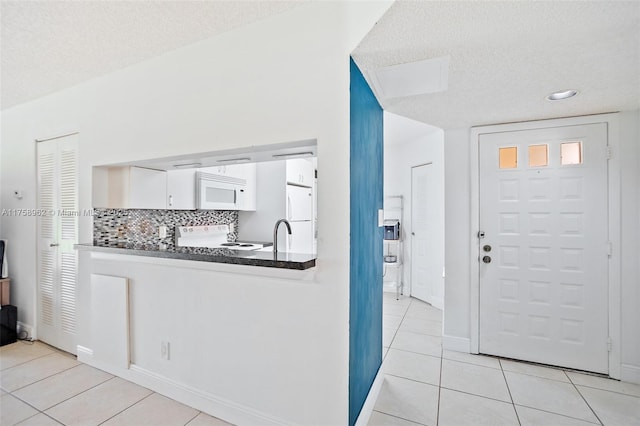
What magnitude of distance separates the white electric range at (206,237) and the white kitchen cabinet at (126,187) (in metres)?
0.69

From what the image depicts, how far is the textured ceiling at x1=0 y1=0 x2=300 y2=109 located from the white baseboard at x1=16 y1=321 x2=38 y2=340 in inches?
102

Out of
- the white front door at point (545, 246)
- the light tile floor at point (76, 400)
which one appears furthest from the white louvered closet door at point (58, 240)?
the white front door at point (545, 246)

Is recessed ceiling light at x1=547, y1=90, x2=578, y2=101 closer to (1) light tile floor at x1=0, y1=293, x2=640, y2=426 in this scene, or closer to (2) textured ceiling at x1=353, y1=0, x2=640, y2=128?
(2) textured ceiling at x1=353, y1=0, x2=640, y2=128

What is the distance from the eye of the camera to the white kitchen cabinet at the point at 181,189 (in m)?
2.98

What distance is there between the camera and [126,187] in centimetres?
262

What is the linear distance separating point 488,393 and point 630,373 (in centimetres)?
→ 126

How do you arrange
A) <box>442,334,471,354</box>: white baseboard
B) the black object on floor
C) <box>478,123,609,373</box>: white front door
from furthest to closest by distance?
the black object on floor
<box>442,334,471,354</box>: white baseboard
<box>478,123,609,373</box>: white front door

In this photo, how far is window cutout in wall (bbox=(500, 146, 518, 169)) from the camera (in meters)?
2.84

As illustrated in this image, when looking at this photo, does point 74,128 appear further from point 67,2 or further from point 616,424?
point 616,424

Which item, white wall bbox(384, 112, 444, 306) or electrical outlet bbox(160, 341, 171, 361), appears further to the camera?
white wall bbox(384, 112, 444, 306)

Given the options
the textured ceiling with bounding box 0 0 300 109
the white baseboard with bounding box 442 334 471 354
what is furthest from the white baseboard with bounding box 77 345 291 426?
the textured ceiling with bounding box 0 0 300 109

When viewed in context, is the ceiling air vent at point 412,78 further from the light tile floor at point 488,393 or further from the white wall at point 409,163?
the light tile floor at point 488,393

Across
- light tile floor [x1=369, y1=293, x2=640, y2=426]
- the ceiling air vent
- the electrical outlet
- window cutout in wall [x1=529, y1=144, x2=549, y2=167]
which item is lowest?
light tile floor [x1=369, y1=293, x2=640, y2=426]

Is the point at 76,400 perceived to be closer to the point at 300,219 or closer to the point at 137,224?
the point at 137,224
